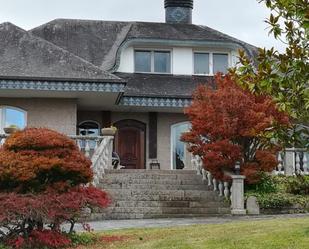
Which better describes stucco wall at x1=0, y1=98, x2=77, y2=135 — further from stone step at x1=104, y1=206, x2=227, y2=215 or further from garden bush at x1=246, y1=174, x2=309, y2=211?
garden bush at x1=246, y1=174, x2=309, y2=211

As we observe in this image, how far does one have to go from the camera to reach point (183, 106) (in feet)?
80.2

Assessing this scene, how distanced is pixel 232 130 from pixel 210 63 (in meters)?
9.96

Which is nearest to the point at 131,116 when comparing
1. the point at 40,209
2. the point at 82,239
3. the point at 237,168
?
the point at 237,168

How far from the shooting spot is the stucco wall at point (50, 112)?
2328cm

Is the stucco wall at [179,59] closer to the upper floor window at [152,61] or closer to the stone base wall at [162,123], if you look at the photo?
the upper floor window at [152,61]

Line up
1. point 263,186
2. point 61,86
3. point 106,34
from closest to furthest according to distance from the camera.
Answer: point 263,186
point 61,86
point 106,34

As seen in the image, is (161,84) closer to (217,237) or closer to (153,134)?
(153,134)

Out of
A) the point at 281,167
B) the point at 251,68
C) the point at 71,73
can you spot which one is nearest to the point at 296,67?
the point at 251,68

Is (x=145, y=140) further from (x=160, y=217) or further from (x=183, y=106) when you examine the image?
(x=160, y=217)

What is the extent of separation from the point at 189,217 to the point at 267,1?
33.3ft

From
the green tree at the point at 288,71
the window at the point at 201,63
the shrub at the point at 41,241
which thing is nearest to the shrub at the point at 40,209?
the shrub at the point at 41,241

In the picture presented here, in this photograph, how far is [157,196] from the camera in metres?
17.9

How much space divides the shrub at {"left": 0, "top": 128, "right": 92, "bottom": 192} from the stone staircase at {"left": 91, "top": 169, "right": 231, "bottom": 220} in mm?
4733

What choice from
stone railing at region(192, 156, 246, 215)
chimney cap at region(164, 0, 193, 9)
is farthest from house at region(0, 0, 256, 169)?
stone railing at region(192, 156, 246, 215)
